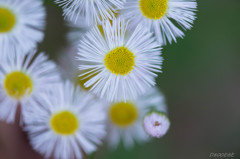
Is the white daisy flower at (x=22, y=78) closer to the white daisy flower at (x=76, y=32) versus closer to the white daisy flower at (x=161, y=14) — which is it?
the white daisy flower at (x=76, y=32)

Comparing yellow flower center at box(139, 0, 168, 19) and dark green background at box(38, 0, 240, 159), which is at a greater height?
yellow flower center at box(139, 0, 168, 19)

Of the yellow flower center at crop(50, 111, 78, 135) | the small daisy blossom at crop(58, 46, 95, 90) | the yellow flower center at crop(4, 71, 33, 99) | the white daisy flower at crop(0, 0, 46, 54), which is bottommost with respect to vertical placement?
the yellow flower center at crop(50, 111, 78, 135)

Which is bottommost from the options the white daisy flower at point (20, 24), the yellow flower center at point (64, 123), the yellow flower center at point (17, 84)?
the yellow flower center at point (64, 123)

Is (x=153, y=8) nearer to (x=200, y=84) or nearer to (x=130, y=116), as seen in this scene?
(x=130, y=116)

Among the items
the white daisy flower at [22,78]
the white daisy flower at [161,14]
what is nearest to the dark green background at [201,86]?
the white daisy flower at [22,78]

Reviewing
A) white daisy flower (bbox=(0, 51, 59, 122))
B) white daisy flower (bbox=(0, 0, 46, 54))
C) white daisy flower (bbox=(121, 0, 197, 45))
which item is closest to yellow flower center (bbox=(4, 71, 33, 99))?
white daisy flower (bbox=(0, 51, 59, 122))

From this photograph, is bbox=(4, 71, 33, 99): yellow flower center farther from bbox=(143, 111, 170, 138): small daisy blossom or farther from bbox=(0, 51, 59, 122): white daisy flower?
bbox=(143, 111, 170, 138): small daisy blossom

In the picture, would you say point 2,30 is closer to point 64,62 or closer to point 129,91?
point 64,62
